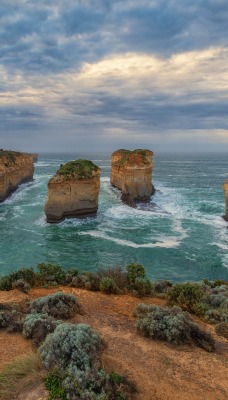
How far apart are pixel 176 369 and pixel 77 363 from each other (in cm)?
248

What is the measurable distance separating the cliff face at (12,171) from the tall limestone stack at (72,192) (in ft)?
45.4

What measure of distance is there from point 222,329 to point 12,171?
4670 cm

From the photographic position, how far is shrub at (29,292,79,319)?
916cm

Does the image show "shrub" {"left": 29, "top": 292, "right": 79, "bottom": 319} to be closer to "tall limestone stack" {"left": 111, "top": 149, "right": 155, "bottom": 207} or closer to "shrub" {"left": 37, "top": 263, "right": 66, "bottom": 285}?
"shrub" {"left": 37, "top": 263, "right": 66, "bottom": 285}

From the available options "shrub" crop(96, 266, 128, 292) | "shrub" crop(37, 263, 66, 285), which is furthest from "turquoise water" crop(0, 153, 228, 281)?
"shrub" crop(37, 263, 66, 285)

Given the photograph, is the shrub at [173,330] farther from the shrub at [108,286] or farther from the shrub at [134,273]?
the shrub at [134,273]

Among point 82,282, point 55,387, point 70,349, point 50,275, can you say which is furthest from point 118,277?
point 55,387

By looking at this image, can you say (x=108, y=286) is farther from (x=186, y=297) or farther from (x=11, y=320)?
(x=11, y=320)

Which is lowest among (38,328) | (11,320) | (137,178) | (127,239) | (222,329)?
(127,239)

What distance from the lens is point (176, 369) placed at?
22.8ft

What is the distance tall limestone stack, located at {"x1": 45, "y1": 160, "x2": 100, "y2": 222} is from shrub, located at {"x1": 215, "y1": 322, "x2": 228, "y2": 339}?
25.0 m

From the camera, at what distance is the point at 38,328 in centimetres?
784

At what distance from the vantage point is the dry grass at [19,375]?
213 inches

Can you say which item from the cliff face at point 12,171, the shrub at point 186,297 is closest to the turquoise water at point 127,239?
the cliff face at point 12,171
